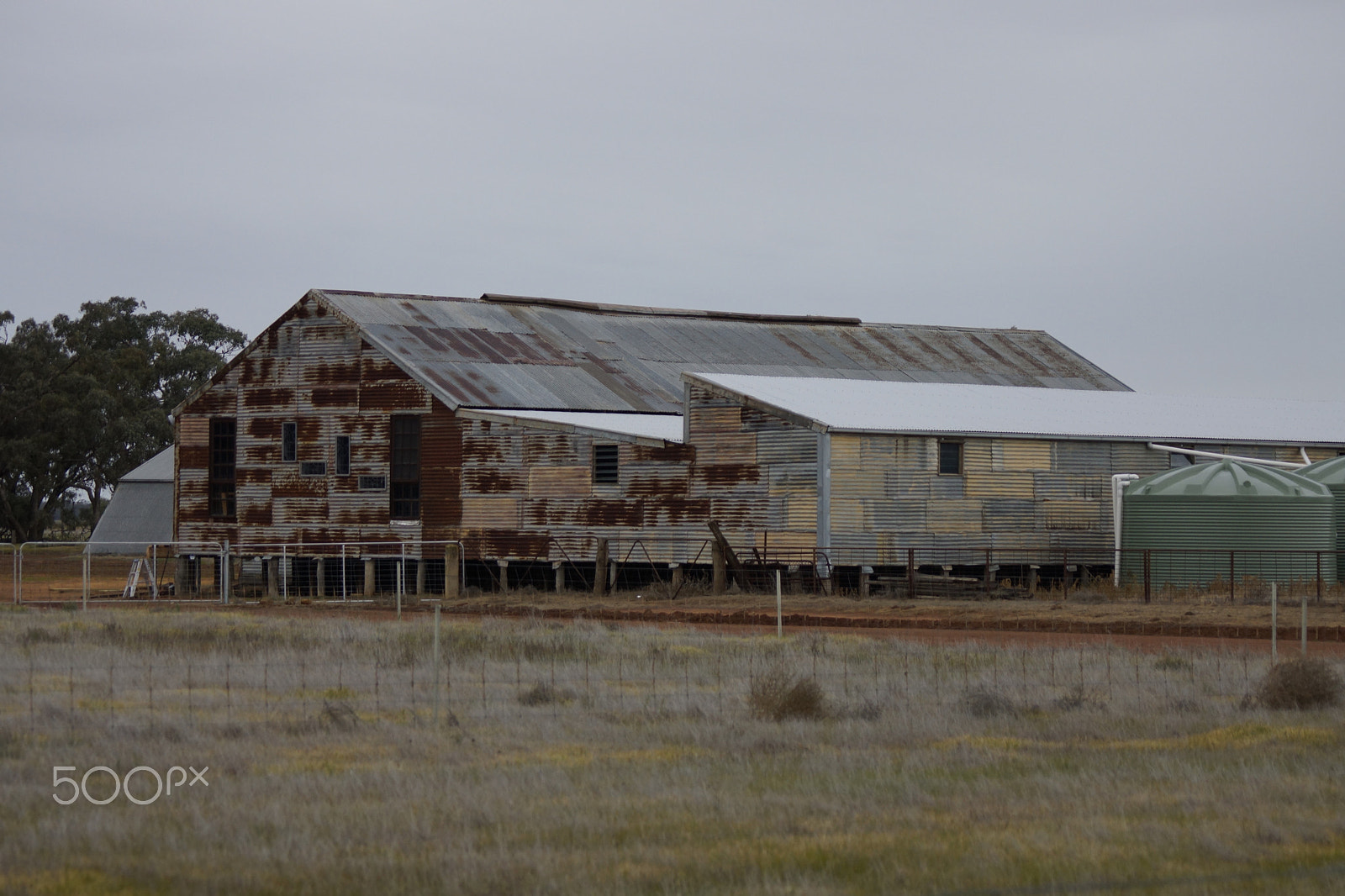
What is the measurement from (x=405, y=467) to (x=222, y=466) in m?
7.35

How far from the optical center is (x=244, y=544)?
1935 inches

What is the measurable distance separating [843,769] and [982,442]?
1006 inches

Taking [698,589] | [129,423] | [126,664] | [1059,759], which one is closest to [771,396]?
[698,589]

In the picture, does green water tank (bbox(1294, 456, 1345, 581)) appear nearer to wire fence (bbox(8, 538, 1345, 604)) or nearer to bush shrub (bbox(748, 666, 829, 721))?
wire fence (bbox(8, 538, 1345, 604))

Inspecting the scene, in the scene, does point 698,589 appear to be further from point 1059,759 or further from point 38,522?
point 38,522

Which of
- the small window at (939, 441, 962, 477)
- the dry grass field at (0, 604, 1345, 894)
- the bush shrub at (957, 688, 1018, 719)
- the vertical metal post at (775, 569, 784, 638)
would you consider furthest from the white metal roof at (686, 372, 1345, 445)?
the bush shrub at (957, 688, 1018, 719)

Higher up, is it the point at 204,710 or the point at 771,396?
the point at 771,396

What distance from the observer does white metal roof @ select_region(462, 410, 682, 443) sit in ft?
137

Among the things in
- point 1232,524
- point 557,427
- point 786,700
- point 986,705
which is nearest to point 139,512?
point 557,427

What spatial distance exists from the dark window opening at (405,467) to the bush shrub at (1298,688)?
102 ft

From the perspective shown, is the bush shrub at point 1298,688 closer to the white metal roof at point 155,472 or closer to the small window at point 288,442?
the small window at point 288,442

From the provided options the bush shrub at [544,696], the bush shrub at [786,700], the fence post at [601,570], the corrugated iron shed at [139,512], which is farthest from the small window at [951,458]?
the corrugated iron shed at [139,512]

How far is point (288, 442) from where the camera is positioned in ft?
161

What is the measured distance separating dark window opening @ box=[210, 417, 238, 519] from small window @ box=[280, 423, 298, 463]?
221 cm
